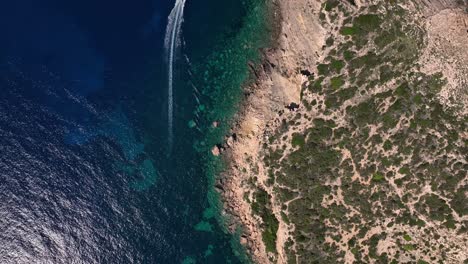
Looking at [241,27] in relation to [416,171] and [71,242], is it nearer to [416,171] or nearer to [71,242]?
[416,171]

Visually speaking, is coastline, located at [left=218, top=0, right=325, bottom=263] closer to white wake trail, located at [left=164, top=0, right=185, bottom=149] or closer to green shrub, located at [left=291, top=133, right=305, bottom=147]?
green shrub, located at [left=291, top=133, right=305, bottom=147]

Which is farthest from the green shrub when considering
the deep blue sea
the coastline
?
the deep blue sea

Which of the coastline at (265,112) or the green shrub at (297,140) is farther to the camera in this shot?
the green shrub at (297,140)

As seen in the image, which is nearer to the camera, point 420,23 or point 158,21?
point 420,23

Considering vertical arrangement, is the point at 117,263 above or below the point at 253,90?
below

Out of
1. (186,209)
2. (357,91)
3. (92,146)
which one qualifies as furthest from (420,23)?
(92,146)

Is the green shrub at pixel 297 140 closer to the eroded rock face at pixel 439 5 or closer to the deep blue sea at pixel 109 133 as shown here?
the deep blue sea at pixel 109 133

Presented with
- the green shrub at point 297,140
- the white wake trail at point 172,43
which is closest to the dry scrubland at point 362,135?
the green shrub at point 297,140
